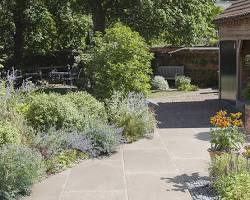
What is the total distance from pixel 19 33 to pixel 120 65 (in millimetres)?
16491

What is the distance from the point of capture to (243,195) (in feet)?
20.6

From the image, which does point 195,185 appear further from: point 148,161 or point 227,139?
point 148,161

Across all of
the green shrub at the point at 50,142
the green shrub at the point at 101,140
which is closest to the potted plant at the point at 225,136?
the green shrub at the point at 101,140

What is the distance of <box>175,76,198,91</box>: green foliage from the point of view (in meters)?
23.7

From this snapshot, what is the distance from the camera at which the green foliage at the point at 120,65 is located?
12844 mm

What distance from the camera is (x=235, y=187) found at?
638cm

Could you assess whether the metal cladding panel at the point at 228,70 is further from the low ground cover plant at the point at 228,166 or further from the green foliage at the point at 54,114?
the low ground cover plant at the point at 228,166

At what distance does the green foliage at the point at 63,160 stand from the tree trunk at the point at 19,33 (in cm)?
1877

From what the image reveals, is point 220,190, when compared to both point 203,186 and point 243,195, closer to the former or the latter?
point 243,195

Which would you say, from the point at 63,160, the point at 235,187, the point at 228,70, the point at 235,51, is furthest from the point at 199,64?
the point at 235,187

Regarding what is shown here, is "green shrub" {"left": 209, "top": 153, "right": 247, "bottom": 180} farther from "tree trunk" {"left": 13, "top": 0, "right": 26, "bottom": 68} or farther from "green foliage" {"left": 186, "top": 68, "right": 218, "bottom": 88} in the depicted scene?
"tree trunk" {"left": 13, "top": 0, "right": 26, "bottom": 68}

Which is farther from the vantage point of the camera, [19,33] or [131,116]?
[19,33]

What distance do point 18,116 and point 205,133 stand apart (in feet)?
16.5

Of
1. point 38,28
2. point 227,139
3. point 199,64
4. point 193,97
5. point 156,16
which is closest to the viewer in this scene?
point 227,139
